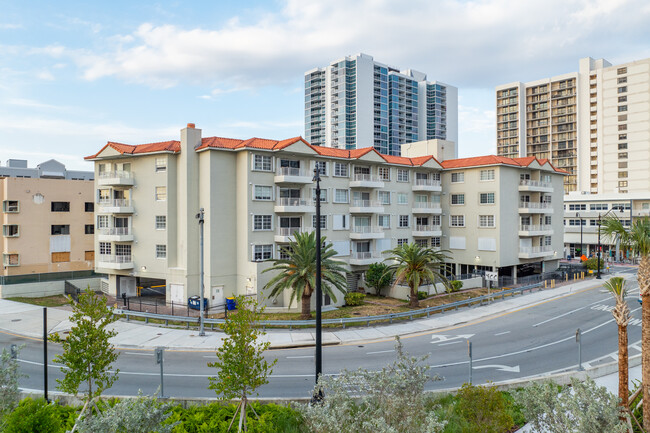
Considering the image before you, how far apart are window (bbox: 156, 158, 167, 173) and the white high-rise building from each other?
8437 centimetres

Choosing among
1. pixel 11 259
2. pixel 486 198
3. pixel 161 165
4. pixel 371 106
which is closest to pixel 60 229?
pixel 11 259

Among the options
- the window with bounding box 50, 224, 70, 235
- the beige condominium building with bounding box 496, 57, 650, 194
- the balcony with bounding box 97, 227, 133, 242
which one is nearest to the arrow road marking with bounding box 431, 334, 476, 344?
the balcony with bounding box 97, 227, 133, 242

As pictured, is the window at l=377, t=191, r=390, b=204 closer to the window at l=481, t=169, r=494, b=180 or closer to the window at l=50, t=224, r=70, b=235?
the window at l=481, t=169, r=494, b=180

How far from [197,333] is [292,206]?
47.1ft

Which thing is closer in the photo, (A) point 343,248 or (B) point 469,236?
(A) point 343,248

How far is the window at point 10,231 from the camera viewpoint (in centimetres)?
4234

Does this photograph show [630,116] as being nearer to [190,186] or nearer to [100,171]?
[190,186]

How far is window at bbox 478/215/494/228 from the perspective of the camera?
47.4m

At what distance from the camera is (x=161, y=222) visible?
38156 mm

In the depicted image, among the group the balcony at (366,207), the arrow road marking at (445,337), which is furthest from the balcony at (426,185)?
the arrow road marking at (445,337)

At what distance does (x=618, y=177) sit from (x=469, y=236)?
66173mm

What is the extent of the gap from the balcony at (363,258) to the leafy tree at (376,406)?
30.7 m

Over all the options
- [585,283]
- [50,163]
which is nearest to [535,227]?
[585,283]

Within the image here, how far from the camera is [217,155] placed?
3619 cm
